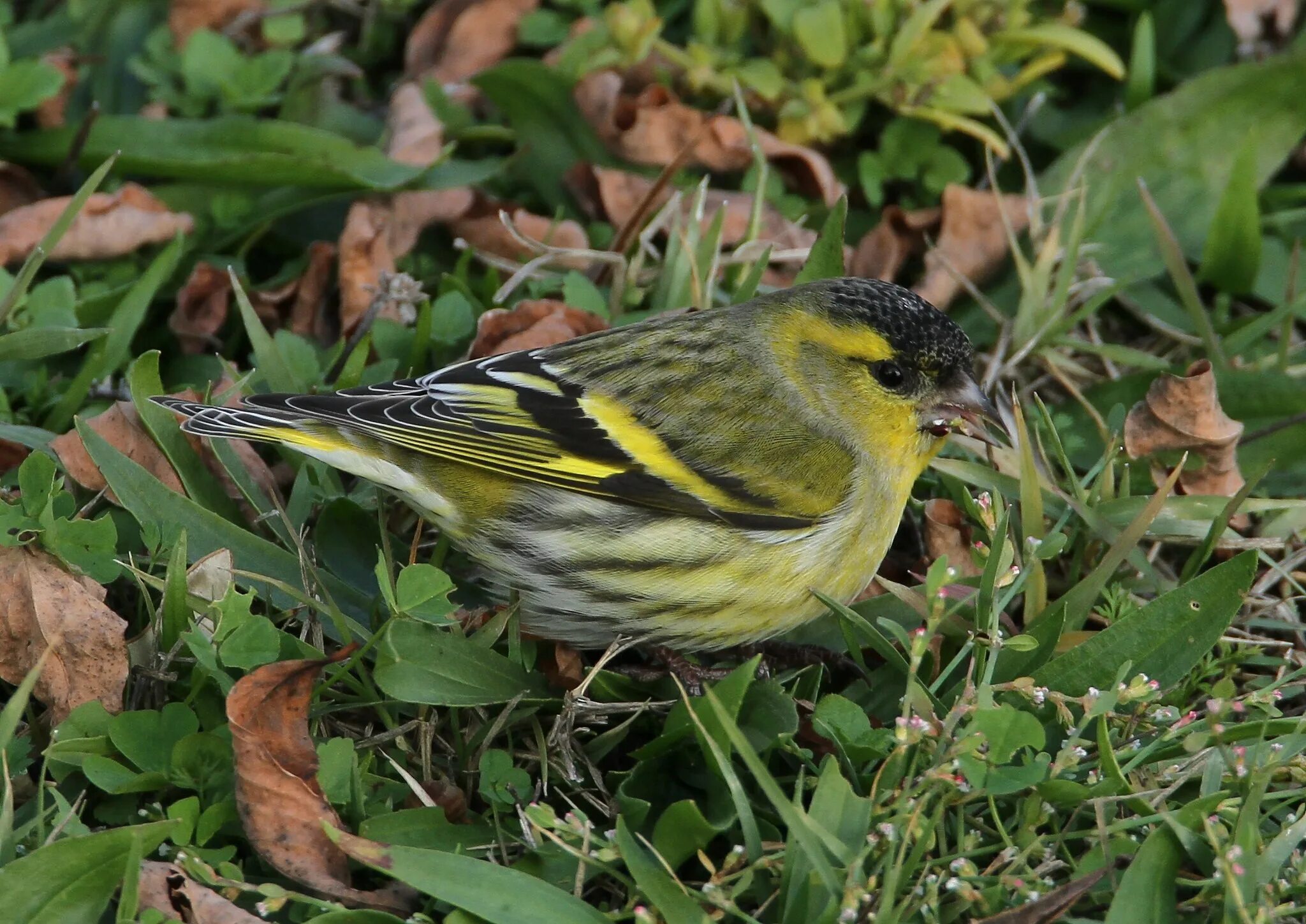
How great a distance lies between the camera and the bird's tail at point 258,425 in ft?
9.60

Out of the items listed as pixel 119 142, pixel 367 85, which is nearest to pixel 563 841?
pixel 119 142

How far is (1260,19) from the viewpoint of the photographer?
4555mm

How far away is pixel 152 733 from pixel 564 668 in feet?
2.75

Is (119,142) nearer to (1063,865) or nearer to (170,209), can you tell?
(170,209)

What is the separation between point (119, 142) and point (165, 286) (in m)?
0.57

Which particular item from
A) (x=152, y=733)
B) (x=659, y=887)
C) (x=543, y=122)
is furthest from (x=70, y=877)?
(x=543, y=122)

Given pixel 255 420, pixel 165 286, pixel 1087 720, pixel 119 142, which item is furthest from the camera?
pixel 119 142

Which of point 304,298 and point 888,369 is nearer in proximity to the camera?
point 888,369

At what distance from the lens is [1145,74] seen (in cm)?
449

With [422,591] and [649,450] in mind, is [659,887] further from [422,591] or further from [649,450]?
[649,450]

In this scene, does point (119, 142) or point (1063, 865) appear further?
point (119, 142)

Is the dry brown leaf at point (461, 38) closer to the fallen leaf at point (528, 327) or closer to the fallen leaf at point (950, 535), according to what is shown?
the fallen leaf at point (528, 327)

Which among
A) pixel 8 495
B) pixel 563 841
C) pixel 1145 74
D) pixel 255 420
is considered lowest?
pixel 563 841

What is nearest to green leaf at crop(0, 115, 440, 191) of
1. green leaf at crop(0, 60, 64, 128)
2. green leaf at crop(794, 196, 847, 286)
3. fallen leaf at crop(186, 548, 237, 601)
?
green leaf at crop(0, 60, 64, 128)
